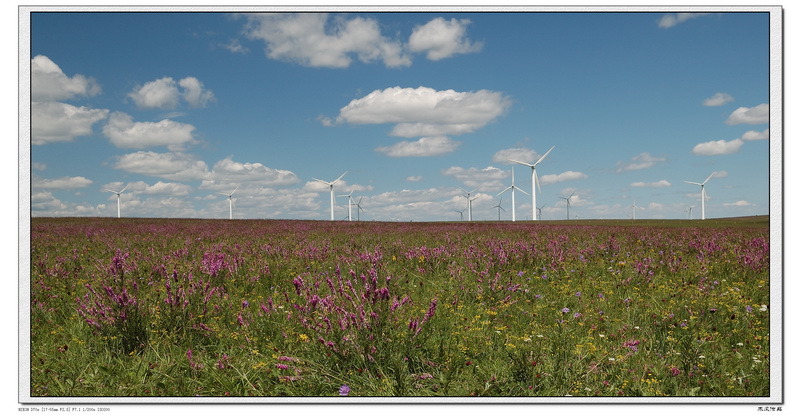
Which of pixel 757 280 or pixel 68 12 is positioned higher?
pixel 68 12

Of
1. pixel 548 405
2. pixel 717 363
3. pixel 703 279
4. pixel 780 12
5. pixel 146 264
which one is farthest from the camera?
pixel 146 264

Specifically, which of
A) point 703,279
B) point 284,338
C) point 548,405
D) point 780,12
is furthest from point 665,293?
point 284,338

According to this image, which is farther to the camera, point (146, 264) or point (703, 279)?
point (146, 264)

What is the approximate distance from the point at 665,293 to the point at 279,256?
6.72 m

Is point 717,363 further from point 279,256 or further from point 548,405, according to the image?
point 279,256

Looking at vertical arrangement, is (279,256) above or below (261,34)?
below

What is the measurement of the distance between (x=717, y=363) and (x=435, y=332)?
2270 millimetres

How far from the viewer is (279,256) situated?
8.88 metres

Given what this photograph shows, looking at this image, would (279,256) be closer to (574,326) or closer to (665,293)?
(574,326)

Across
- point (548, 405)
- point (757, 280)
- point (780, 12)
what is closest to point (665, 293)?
point (757, 280)

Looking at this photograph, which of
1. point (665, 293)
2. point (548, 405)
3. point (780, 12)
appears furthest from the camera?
point (665, 293)

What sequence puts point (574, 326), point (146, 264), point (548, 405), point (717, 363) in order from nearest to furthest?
point (548, 405) → point (717, 363) → point (574, 326) → point (146, 264)

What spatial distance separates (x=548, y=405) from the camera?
2.93 meters
